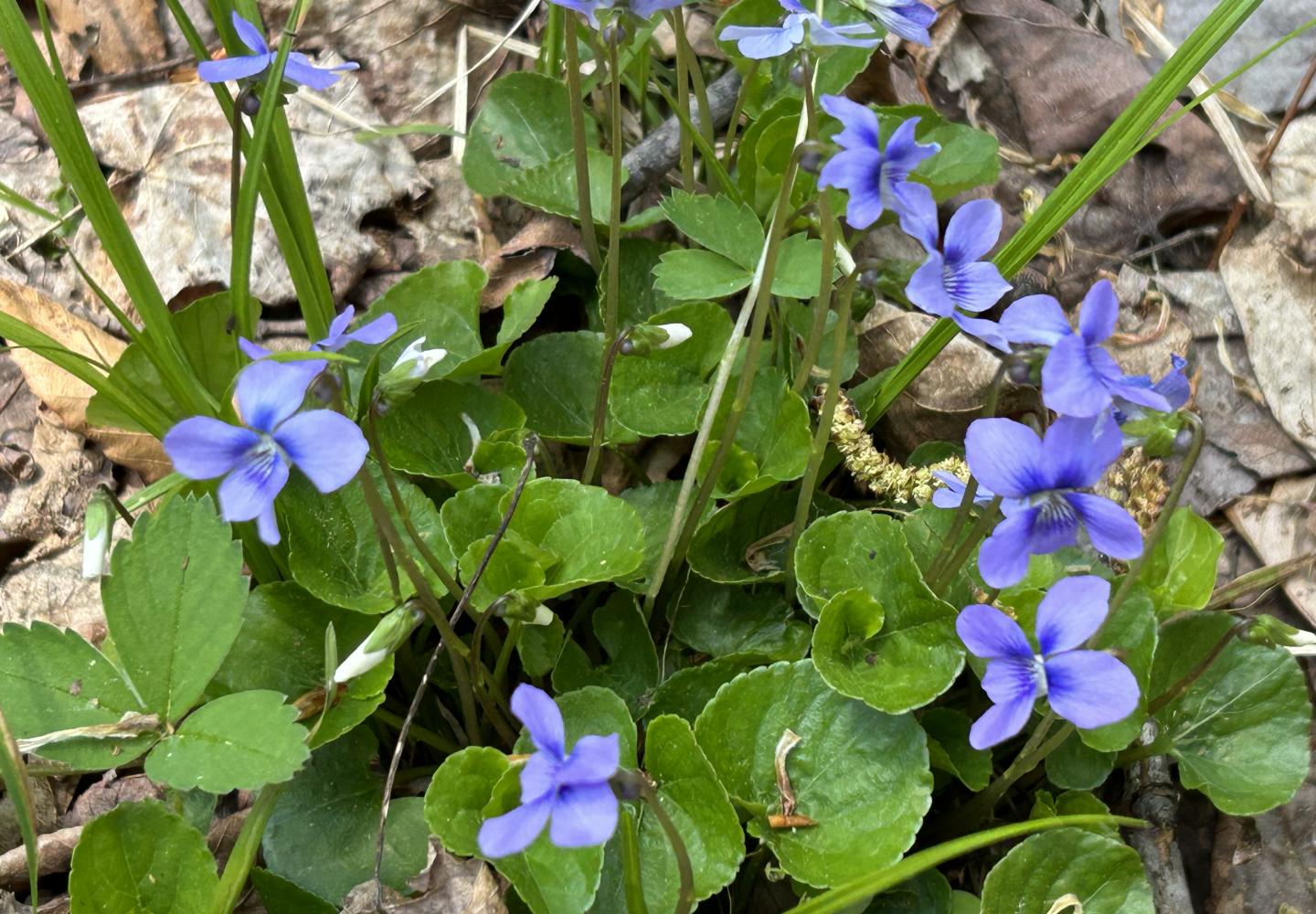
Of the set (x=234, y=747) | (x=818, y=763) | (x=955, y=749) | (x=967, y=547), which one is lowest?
(x=955, y=749)

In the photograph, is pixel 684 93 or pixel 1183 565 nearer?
pixel 1183 565

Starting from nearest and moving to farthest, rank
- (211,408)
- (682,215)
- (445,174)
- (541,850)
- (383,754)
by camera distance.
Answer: (541,850) → (211,408) → (383,754) → (682,215) → (445,174)

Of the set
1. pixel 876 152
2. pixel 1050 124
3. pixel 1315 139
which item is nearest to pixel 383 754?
pixel 876 152

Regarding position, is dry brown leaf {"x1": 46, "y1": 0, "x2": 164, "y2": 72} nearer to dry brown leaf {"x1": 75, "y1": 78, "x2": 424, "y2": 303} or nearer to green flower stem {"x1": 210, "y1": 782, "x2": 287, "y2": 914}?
dry brown leaf {"x1": 75, "y1": 78, "x2": 424, "y2": 303}

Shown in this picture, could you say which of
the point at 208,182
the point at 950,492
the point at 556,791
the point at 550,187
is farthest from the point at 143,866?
the point at 208,182

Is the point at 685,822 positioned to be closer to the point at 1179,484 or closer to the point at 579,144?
the point at 1179,484

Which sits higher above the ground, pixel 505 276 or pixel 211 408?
pixel 211 408

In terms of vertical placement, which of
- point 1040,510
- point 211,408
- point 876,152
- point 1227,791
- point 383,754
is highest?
point 876,152

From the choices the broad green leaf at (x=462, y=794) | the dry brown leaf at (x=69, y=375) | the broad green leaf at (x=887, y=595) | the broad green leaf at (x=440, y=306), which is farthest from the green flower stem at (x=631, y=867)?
the dry brown leaf at (x=69, y=375)

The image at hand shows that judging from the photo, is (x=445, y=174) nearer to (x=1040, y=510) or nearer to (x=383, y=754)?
(x=383, y=754)
